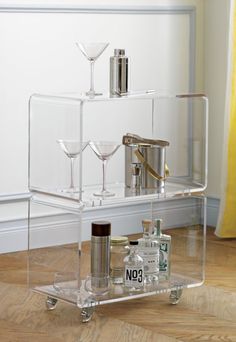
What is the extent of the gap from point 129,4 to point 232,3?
523 millimetres

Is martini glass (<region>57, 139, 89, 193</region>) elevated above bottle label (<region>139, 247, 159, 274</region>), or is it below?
above

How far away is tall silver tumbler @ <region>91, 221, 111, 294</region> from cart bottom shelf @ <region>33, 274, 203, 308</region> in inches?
1.7

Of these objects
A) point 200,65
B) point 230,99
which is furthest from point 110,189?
point 200,65

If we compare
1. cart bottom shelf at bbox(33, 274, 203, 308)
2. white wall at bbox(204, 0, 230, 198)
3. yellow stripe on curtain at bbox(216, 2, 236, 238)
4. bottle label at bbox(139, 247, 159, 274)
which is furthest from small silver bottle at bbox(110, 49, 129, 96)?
white wall at bbox(204, 0, 230, 198)

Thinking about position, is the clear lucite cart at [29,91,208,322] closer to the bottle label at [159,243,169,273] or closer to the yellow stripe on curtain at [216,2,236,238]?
the bottle label at [159,243,169,273]

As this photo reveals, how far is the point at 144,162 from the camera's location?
11.1 feet

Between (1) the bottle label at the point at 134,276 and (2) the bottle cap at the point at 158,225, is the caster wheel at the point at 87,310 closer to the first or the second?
(1) the bottle label at the point at 134,276

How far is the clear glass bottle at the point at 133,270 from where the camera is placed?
3322 millimetres

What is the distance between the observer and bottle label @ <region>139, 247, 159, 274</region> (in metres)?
3.40

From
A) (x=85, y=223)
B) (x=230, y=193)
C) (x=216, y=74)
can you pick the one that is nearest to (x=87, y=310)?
(x=85, y=223)

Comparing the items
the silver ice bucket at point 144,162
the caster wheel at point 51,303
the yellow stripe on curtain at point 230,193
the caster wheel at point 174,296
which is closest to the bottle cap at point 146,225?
the silver ice bucket at point 144,162

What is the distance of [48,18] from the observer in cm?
437

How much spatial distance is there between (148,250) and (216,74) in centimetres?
181

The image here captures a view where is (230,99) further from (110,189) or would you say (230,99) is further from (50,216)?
(50,216)
